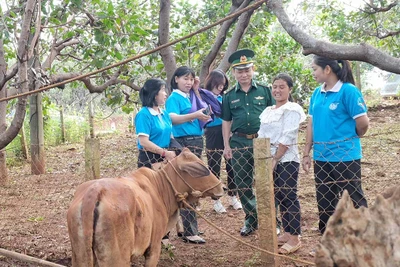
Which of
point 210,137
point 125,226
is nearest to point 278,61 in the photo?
point 210,137

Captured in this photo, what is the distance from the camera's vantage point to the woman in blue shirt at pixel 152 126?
497 cm

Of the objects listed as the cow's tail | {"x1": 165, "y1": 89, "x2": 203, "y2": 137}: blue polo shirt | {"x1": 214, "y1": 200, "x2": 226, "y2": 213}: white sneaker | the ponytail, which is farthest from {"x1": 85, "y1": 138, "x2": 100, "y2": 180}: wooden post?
the ponytail

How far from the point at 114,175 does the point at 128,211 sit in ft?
14.6

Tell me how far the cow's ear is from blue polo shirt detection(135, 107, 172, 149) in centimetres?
88

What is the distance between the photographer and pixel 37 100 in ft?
34.2

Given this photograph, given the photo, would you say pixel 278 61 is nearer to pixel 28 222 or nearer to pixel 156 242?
pixel 28 222

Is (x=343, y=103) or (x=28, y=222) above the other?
(x=343, y=103)

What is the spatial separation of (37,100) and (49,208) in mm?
3937

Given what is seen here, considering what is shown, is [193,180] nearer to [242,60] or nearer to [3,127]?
[242,60]

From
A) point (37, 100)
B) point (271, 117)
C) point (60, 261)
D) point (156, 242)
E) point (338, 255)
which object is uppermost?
point (37, 100)

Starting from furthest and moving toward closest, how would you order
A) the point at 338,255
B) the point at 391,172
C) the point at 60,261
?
the point at 391,172 < the point at 60,261 < the point at 338,255

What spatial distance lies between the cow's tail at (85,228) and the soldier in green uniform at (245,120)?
7.25 ft

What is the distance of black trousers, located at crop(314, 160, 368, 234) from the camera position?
442 cm

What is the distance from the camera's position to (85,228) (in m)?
3.32
